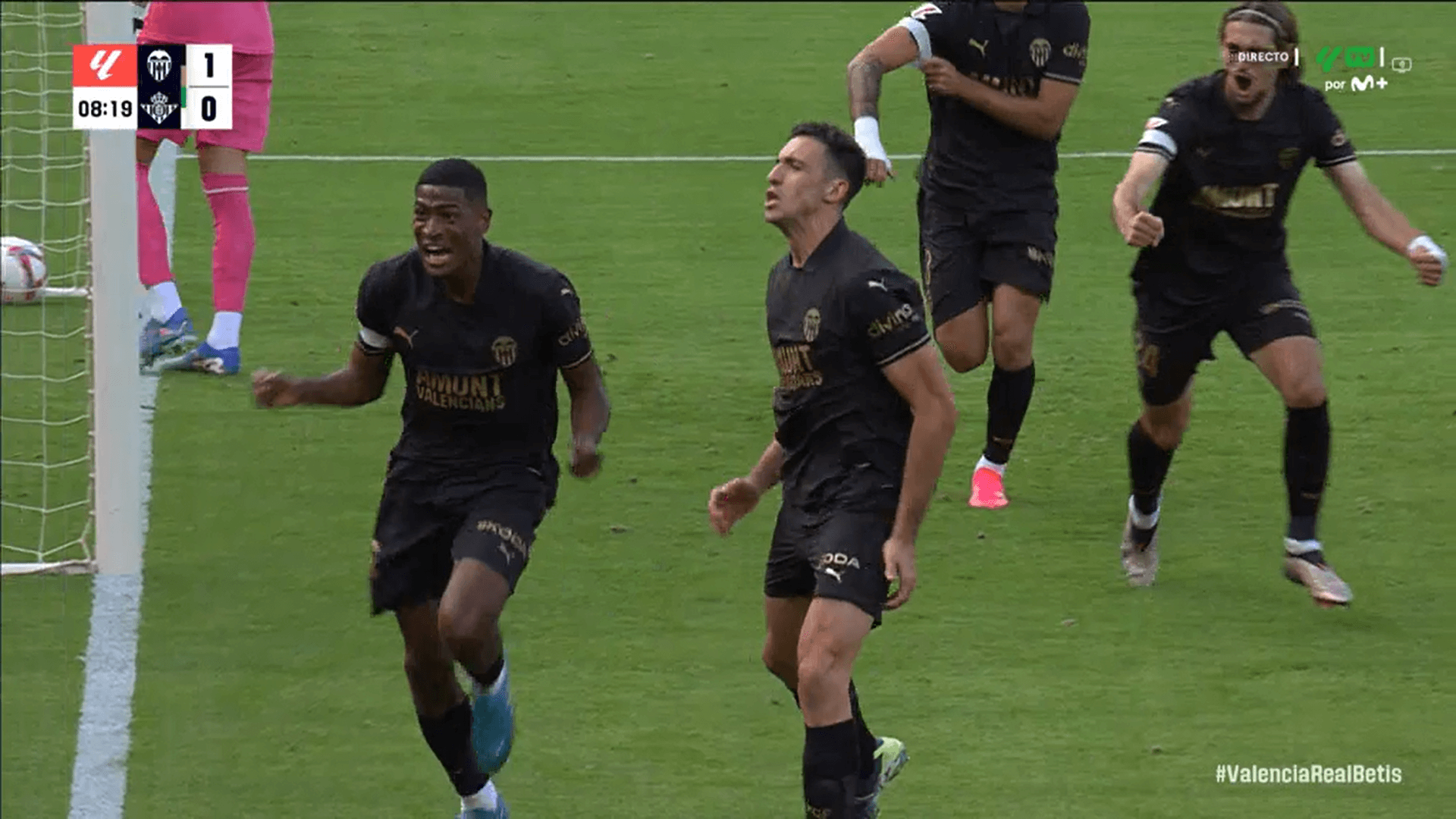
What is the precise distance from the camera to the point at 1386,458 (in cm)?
1029

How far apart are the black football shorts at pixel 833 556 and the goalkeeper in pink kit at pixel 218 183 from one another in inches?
181

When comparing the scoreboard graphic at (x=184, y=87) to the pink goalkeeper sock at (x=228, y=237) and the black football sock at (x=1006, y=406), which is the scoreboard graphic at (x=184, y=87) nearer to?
the pink goalkeeper sock at (x=228, y=237)

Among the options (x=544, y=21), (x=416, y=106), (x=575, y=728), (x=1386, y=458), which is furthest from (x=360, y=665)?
(x=544, y=21)

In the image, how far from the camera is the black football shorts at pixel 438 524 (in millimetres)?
7242

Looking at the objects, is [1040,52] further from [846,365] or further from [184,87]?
[184,87]

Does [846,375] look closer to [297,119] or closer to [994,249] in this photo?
[994,249]

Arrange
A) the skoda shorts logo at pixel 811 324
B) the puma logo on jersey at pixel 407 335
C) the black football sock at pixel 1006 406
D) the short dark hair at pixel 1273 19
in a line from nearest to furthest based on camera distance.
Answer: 1. the skoda shorts logo at pixel 811 324
2. the puma logo on jersey at pixel 407 335
3. the short dark hair at pixel 1273 19
4. the black football sock at pixel 1006 406

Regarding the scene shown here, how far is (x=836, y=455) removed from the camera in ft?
23.0

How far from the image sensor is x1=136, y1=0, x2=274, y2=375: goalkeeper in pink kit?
10.9 metres

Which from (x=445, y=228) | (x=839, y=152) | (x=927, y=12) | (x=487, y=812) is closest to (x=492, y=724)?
(x=487, y=812)

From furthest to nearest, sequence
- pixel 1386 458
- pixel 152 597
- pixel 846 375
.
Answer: pixel 1386 458, pixel 152 597, pixel 846 375

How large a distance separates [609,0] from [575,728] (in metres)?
10.3

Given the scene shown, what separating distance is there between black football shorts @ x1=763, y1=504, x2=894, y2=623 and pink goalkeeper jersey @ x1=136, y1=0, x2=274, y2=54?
4717 millimetres

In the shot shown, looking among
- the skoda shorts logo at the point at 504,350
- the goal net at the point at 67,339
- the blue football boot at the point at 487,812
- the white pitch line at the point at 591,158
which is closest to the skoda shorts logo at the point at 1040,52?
the skoda shorts logo at the point at 504,350
